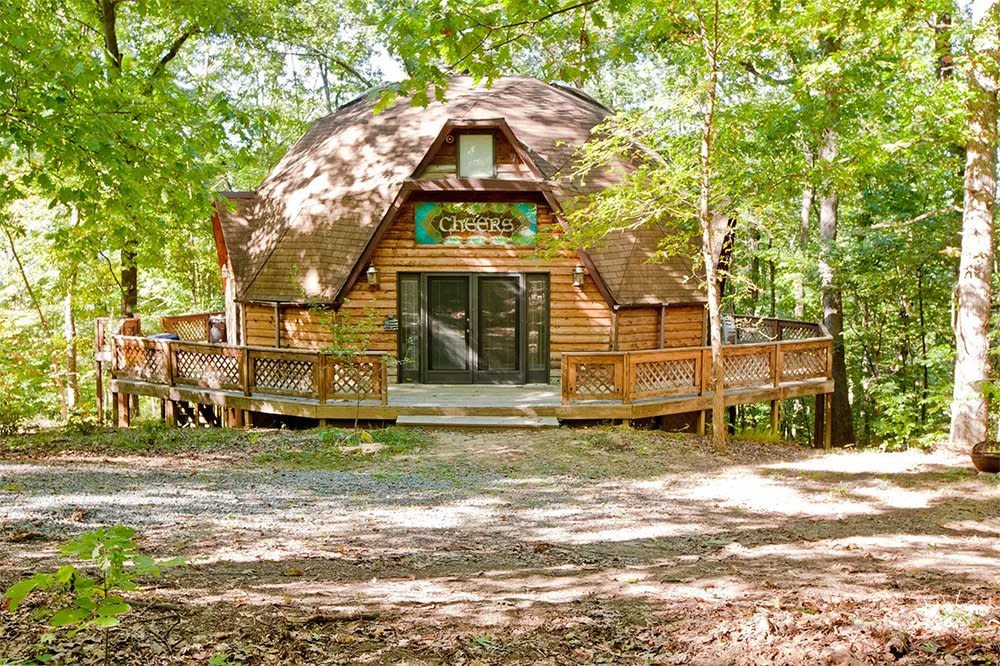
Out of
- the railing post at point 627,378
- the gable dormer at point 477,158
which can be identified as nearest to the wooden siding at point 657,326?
the railing post at point 627,378

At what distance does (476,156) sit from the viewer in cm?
1614

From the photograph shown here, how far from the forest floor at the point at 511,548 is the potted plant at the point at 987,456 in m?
0.15

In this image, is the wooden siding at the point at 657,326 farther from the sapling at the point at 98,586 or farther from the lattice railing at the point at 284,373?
the sapling at the point at 98,586

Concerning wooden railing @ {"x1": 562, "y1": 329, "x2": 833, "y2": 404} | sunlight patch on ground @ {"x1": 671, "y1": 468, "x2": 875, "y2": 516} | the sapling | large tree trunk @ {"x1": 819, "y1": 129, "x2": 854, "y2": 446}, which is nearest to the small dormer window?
wooden railing @ {"x1": 562, "y1": 329, "x2": 833, "y2": 404}

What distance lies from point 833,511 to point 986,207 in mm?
5757

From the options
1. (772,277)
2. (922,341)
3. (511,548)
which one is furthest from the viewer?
(772,277)

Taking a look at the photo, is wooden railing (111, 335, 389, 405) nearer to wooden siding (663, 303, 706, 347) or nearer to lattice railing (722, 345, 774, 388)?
lattice railing (722, 345, 774, 388)

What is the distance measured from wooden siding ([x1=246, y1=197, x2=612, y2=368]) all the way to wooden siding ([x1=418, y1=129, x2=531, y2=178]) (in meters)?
0.86

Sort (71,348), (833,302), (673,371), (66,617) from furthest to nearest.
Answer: (71,348) → (833,302) → (673,371) → (66,617)

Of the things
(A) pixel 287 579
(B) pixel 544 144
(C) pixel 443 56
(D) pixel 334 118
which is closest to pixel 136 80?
(C) pixel 443 56

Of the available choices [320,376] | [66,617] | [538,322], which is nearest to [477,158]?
[538,322]

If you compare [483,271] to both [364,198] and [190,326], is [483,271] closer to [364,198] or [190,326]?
[364,198]

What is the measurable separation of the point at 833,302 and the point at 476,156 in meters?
10.3

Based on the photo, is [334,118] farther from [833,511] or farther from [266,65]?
[833,511]
